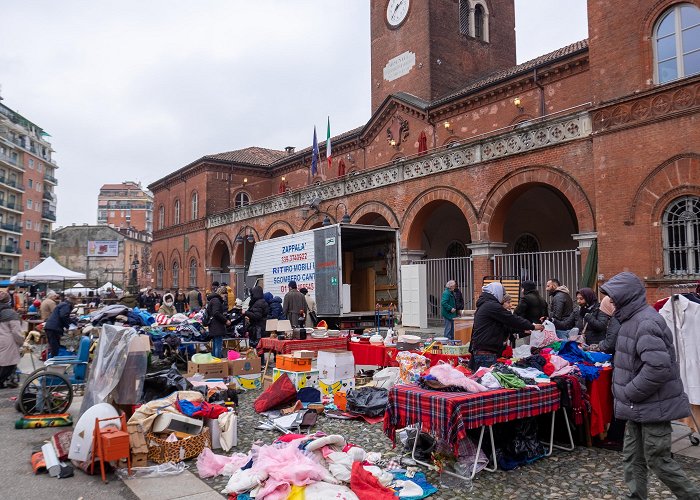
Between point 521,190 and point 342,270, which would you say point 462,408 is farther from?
point 521,190

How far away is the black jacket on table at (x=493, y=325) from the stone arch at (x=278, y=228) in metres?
18.7

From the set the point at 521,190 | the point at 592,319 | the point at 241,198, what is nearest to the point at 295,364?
the point at 592,319

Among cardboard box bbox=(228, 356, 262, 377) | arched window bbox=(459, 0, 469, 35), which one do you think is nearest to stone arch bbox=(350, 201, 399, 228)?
cardboard box bbox=(228, 356, 262, 377)

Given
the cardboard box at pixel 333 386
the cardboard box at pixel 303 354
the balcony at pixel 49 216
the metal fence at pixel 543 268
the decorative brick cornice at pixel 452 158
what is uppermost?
the balcony at pixel 49 216

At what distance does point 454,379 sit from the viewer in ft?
16.9

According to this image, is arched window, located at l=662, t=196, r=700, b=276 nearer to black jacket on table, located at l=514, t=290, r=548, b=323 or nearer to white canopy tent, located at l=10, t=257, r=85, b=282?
black jacket on table, located at l=514, t=290, r=548, b=323

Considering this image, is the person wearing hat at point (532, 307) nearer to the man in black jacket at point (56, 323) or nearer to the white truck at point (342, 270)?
the white truck at point (342, 270)

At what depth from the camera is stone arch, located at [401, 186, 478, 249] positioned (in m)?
16.6

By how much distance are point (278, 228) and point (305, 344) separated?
1669 centimetres

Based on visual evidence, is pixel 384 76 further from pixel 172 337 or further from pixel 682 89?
pixel 172 337

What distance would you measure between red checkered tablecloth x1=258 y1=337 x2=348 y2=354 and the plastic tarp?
3.47 m

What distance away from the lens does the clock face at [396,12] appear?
25.3 metres

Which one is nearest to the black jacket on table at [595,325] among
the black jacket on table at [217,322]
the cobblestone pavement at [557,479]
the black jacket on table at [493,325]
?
the black jacket on table at [493,325]

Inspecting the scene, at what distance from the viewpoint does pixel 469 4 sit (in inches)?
1013
